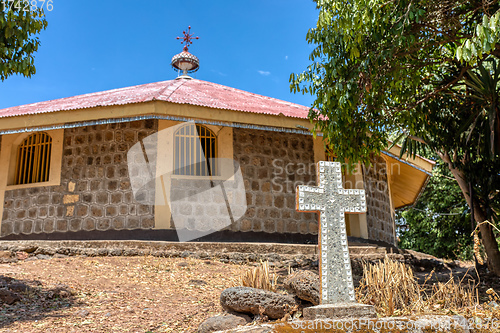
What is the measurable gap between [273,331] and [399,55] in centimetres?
535

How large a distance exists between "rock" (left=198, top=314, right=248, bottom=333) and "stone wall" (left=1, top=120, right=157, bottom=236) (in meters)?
5.40

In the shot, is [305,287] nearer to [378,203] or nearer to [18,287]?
[18,287]

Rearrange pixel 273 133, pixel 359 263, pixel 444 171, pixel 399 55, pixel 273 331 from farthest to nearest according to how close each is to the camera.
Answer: pixel 444 171
pixel 273 133
pixel 359 263
pixel 399 55
pixel 273 331

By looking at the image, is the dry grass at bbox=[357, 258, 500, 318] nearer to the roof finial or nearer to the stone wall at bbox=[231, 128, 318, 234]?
the stone wall at bbox=[231, 128, 318, 234]

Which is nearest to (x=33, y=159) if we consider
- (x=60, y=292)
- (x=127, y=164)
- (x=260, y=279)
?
(x=127, y=164)

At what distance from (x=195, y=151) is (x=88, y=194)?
2598mm

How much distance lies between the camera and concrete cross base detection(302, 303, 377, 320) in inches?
A: 173

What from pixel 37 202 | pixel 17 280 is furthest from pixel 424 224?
pixel 17 280

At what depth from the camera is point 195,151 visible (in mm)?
11047

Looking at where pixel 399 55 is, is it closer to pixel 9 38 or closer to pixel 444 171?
pixel 9 38

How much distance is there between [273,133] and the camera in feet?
37.0

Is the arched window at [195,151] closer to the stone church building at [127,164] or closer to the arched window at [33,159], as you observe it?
the stone church building at [127,164]

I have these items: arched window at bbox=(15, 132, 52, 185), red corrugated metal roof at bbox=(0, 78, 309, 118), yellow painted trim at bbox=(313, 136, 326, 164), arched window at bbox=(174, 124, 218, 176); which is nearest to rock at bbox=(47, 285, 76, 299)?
red corrugated metal roof at bbox=(0, 78, 309, 118)

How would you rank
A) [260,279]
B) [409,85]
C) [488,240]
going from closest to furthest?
[260,279] < [409,85] < [488,240]
